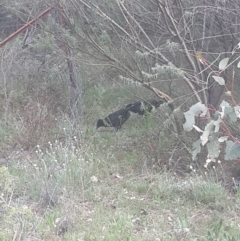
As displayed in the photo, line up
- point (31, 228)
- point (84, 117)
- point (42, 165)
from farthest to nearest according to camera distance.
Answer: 1. point (84, 117)
2. point (42, 165)
3. point (31, 228)

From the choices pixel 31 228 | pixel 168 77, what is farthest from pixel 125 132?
pixel 31 228

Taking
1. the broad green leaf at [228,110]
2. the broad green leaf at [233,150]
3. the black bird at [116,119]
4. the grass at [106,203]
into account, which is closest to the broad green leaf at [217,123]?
the broad green leaf at [228,110]

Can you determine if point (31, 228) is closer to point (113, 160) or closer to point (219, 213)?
point (219, 213)

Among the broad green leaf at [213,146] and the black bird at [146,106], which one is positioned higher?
the broad green leaf at [213,146]

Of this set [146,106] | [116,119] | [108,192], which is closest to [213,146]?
[108,192]

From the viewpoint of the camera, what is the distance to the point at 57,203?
5.20 metres

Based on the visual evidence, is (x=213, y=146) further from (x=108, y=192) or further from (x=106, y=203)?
A: (x=108, y=192)

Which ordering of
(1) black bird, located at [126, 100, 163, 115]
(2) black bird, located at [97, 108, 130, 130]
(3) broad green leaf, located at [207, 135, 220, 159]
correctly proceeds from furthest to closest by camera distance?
(2) black bird, located at [97, 108, 130, 130] → (1) black bird, located at [126, 100, 163, 115] → (3) broad green leaf, located at [207, 135, 220, 159]

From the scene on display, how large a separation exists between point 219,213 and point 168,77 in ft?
6.70

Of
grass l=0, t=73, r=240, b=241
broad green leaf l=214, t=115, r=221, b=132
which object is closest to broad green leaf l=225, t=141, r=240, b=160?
broad green leaf l=214, t=115, r=221, b=132

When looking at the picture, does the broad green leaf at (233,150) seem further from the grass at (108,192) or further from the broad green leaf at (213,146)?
the grass at (108,192)

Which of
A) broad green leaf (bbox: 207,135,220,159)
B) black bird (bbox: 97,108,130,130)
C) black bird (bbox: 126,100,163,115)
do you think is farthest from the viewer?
black bird (bbox: 97,108,130,130)

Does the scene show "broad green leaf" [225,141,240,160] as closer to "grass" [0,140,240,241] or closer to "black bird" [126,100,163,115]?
"grass" [0,140,240,241]

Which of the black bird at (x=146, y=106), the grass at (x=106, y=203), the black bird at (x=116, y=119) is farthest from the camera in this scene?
the black bird at (x=116, y=119)
